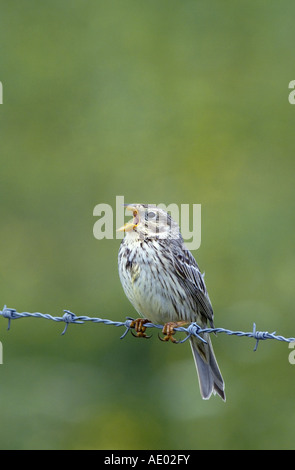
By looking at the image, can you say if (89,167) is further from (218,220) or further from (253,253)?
(253,253)

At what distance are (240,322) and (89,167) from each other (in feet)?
20.8

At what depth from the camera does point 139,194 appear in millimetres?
15125

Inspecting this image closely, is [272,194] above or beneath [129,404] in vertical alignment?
above

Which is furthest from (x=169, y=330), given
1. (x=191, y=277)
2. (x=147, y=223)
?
(x=147, y=223)

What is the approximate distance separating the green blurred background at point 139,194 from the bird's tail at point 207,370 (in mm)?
2313

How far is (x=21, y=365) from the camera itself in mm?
11867

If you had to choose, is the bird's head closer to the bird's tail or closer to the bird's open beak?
the bird's open beak

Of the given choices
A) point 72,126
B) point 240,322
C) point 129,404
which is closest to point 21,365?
point 129,404

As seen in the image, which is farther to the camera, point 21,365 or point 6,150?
point 6,150

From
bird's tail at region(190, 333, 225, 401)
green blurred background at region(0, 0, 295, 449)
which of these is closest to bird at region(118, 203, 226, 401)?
bird's tail at region(190, 333, 225, 401)

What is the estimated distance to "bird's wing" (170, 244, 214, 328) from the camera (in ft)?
25.9

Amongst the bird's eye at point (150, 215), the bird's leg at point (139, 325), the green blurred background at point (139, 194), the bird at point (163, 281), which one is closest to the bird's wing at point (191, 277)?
the bird at point (163, 281)

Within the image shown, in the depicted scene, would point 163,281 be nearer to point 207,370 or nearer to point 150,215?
point 150,215

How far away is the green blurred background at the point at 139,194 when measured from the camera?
1092 centimetres
